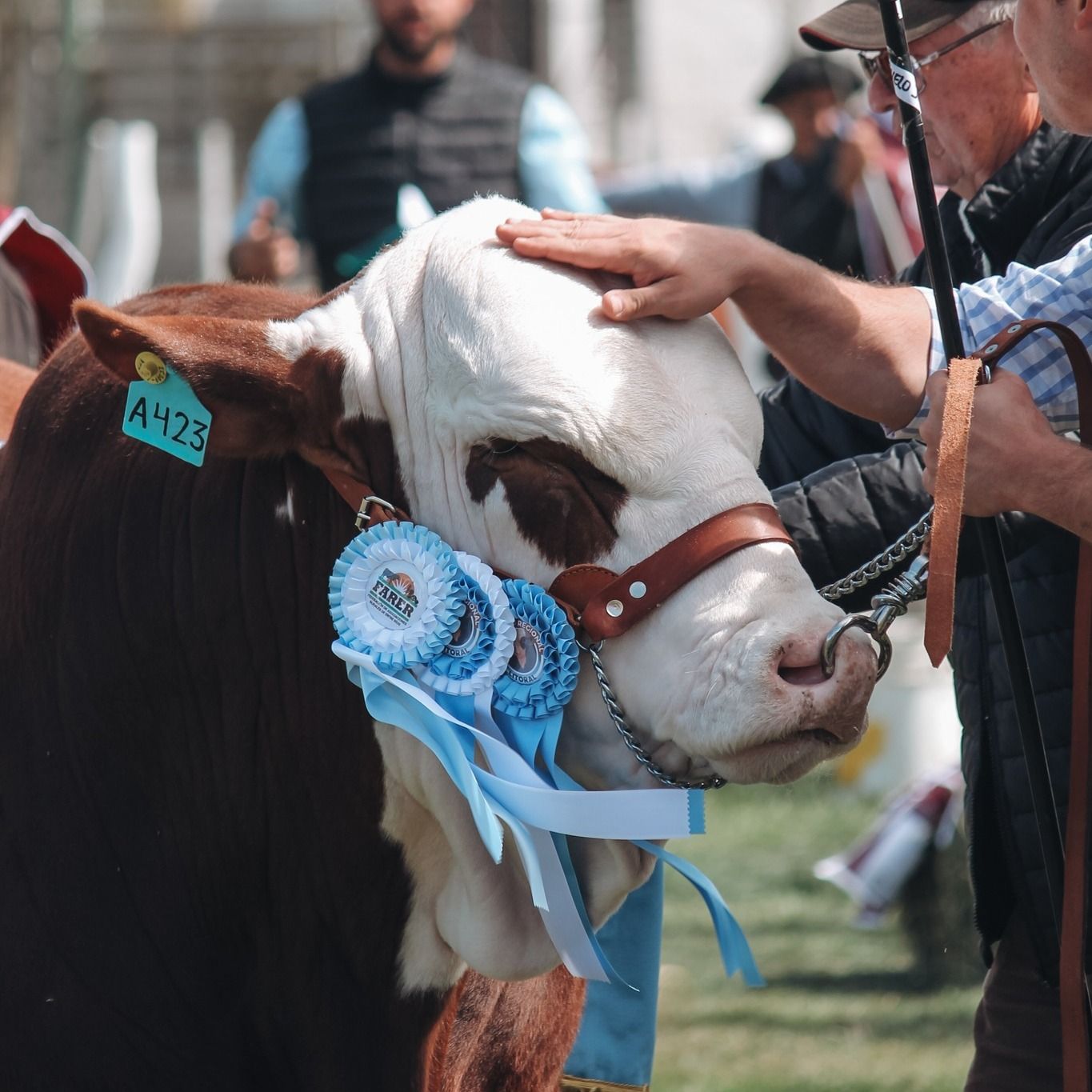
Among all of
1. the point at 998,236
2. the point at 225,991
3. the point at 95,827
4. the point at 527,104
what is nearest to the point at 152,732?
the point at 95,827

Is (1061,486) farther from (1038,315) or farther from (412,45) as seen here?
(412,45)

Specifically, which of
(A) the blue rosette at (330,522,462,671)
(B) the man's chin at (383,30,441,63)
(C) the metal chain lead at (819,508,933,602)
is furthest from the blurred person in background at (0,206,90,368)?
(B) the man's chin at (383,30,441,63)

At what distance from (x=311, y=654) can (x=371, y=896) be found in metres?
0.35

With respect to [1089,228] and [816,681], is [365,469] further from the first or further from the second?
[1089,228]

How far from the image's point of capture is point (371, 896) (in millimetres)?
2457

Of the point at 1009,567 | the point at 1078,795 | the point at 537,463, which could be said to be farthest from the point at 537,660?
the point at 1009,567

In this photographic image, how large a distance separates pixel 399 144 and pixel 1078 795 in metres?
5.08

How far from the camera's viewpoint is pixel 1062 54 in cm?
233

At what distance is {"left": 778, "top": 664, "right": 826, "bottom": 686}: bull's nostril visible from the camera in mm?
→ 2152

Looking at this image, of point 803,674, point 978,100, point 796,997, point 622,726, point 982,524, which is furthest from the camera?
point 796,997

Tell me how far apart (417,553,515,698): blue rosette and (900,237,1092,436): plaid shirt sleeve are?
2.26 ft

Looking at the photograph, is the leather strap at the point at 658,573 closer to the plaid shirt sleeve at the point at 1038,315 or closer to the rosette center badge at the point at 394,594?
the rosette center badge at the point at 394,594

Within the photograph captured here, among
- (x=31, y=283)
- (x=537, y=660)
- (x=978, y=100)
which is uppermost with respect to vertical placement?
(x=31, y=283)

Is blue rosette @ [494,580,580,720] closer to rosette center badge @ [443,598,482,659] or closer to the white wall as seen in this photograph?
rosette center badge @ [443,598,482,659]
